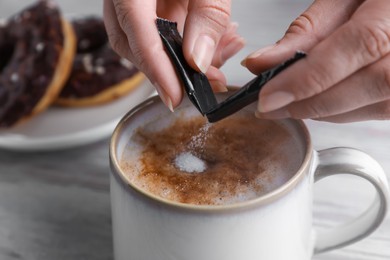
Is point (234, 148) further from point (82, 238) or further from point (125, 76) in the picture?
point (125, 76)

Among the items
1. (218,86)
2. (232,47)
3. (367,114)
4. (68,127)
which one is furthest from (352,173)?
(68,127)

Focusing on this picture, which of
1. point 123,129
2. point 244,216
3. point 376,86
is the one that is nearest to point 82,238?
point 123,129

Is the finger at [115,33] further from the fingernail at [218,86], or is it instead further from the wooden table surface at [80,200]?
the wooden table surface at [80,200]

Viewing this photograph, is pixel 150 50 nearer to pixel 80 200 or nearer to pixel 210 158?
pixel 210 158

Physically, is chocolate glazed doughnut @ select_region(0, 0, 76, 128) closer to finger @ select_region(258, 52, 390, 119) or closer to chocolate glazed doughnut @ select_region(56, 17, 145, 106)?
chocolate glazed doughnut @ select_region(56, 17, 145, 106)

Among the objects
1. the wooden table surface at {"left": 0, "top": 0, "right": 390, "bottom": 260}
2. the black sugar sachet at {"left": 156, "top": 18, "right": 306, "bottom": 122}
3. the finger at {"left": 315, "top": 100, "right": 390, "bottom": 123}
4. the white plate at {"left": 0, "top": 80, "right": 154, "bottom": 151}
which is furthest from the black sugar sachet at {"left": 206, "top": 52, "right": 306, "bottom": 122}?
the white plate at {"left": 0, "top": 80, "right": 154, "bottom": 151}
